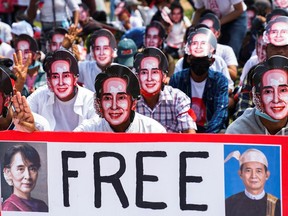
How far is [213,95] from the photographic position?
737 centimetres

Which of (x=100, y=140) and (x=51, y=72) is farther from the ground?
(x=51, y=72)

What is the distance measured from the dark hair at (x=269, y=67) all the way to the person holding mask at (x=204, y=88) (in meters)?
2.04

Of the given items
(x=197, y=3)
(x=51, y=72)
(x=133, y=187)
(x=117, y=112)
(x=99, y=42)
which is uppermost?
(x=197, y=3)

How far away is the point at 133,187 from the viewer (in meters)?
4.60

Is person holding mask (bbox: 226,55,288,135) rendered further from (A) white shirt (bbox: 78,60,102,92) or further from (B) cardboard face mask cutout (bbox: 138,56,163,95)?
(A) white shirt (bbox: 78,60,102,92)

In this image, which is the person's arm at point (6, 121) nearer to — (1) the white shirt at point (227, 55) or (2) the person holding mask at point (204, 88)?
(2) the person holding mask at point (204, 88)

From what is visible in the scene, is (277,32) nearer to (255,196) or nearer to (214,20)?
(214,20)

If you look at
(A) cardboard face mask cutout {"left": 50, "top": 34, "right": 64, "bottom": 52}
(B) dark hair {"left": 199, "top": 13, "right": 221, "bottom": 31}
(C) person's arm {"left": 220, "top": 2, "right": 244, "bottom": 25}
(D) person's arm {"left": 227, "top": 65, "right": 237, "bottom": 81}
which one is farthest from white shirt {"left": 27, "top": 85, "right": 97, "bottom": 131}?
(C) person's arm {"left": 220, "top": 2, "right": 244, "bottom": 25}

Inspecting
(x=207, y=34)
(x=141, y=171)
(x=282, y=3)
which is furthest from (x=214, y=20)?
(x=141, y=171)

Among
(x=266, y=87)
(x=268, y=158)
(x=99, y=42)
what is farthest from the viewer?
(x=99, y=42)

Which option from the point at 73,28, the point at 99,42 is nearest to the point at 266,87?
the point at 99,42

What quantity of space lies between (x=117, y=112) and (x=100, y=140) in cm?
80

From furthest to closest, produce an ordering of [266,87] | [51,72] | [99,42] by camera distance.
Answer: [99,42], [51,72], [266,87]

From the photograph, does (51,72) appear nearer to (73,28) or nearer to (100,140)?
(100,140)
